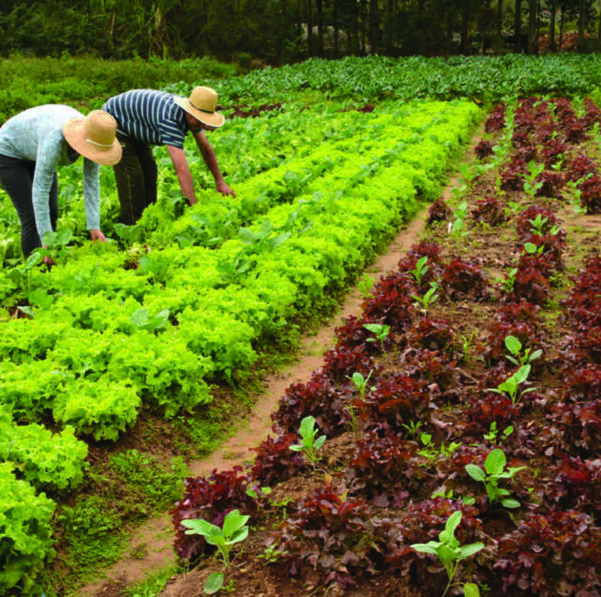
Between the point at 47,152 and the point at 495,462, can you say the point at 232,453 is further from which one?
the point at 47,152

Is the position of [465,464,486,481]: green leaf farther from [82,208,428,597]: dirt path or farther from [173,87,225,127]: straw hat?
[173,87,225,127]: straw hat

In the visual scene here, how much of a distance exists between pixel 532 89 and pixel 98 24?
2167cm

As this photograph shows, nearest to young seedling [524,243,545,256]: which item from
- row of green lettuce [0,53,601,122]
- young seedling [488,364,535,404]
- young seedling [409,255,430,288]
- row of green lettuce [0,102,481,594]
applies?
young seedling [409,255,430,288]

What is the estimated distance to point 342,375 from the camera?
16.0 ft

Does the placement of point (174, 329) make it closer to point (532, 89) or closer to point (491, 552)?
point (491, 552)

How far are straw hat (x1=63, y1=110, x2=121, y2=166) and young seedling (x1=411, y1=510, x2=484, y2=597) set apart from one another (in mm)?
3731

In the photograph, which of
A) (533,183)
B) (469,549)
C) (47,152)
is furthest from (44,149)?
(533,183)

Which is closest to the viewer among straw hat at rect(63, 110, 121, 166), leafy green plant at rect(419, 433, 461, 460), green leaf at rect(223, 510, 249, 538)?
green leaf at rect(223, 510, 249, 538)

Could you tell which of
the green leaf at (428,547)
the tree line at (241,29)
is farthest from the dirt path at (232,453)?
the tree line at (241,29)

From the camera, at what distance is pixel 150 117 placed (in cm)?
691

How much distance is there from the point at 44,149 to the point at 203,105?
81.4 inches

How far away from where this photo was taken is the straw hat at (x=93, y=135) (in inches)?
200

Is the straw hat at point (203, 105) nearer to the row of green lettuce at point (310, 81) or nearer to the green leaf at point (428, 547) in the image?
the green leaf at point (428, 547)

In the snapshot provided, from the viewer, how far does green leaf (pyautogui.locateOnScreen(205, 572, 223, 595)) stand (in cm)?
294
